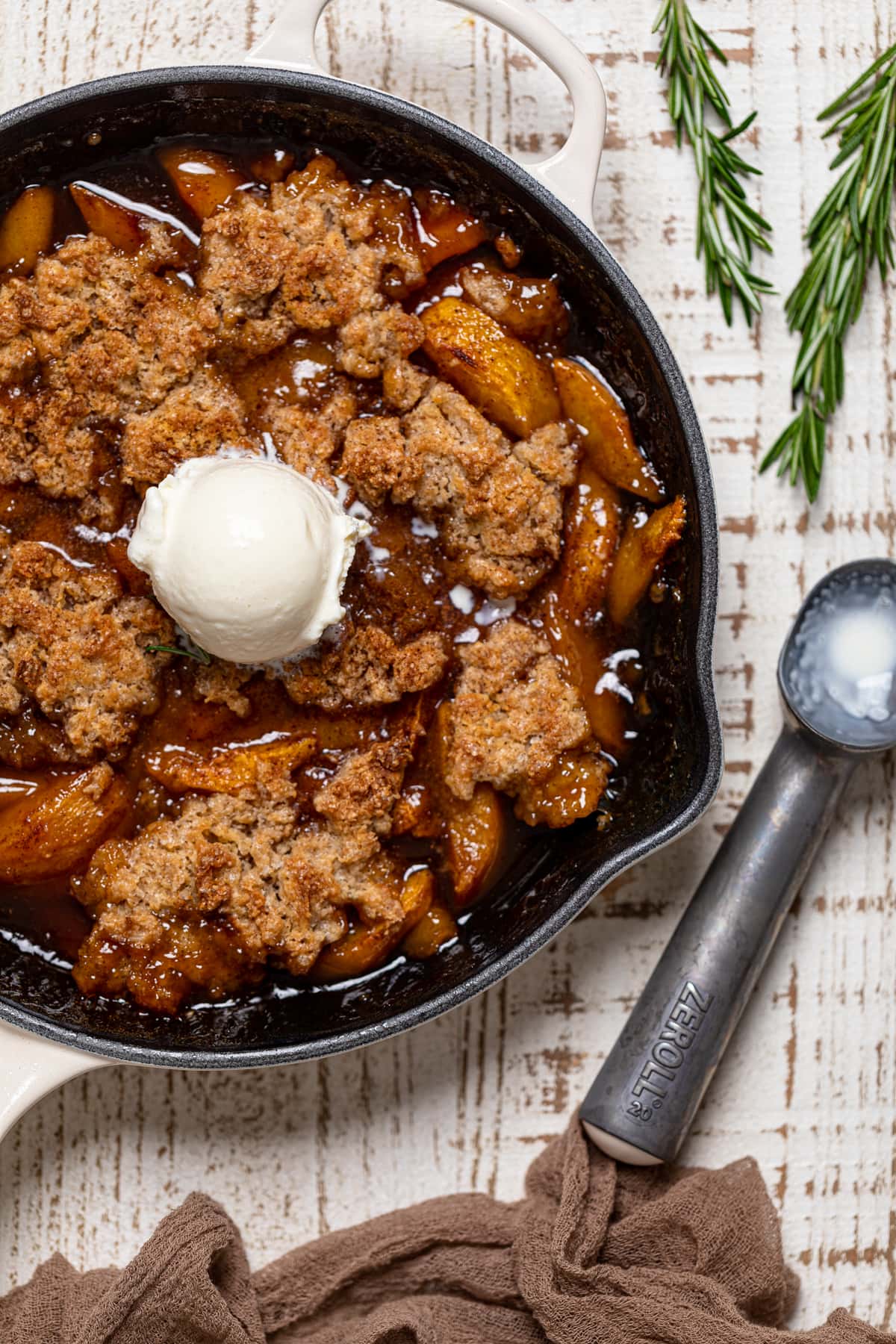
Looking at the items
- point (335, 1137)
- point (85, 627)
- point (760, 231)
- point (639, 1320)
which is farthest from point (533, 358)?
point (639, 1320)

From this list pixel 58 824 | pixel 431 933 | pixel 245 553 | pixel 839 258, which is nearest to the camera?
pixel 245 553

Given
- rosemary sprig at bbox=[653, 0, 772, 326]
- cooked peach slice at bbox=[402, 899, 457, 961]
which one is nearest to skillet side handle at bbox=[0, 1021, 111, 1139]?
cooked peach slice at bbox=[402, 899, 457, 961]

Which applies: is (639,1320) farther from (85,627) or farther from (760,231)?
(760,231)

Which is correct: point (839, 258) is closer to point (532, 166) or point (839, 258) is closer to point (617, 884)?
point (532, 166)

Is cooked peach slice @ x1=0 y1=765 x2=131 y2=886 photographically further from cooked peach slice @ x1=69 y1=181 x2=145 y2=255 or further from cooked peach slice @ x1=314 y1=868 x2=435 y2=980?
cooked peach slice @ x1=69 y1=181 x2=145 y2=255

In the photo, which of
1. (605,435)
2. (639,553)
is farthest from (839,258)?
(639,553)
